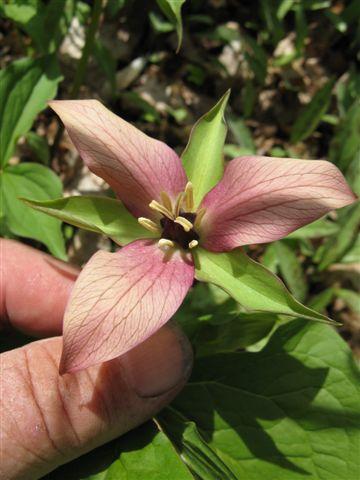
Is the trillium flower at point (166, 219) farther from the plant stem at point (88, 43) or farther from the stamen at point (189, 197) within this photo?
the plant stem at point (88, 43)

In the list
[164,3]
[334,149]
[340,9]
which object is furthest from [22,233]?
[340,9]

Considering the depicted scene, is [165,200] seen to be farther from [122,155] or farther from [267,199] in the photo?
[267,199]

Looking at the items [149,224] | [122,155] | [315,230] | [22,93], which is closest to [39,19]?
[22,93]

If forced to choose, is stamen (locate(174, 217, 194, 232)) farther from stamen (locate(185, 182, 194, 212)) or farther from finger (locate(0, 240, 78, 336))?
finger (locate(0, 240, 78, 336))

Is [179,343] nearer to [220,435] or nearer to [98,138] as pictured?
[220,435]

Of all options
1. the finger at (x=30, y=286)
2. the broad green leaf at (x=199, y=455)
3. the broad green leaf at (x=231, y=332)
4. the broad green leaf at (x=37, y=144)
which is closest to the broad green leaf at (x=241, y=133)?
the broad green leaf at (x=37, y=144)

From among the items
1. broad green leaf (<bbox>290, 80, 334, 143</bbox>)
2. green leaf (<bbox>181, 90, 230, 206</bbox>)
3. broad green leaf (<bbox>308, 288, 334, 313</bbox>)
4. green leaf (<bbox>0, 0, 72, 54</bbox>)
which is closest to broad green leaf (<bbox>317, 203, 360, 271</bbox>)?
broad green leaf (<bbox>308, 288, 334, 313</bbox>)
